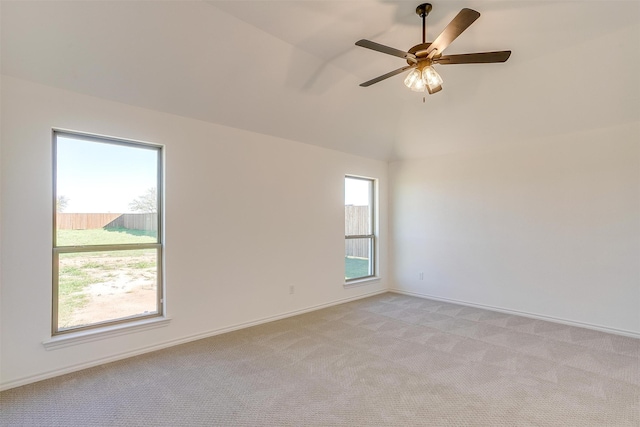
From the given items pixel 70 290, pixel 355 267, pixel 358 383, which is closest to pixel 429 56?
pixel 358 383

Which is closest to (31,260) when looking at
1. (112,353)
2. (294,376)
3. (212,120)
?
(112,353)

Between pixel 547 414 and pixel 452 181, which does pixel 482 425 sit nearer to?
pixel 547 414

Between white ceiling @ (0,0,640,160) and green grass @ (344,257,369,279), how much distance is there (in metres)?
2.19

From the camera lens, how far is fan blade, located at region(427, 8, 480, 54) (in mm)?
1908

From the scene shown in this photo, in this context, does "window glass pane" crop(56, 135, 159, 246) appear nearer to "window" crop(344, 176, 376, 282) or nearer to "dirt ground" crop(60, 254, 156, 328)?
"dirt ground" crop(60, 254, 156, 328)

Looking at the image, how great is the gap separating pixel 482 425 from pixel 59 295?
11.5ft

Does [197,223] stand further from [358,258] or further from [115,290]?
[358,258]

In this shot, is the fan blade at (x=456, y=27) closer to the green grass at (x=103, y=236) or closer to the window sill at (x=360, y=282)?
the green grass at (x=103, y=236)

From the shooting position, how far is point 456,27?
2051mm

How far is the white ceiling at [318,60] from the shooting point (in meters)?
2.52

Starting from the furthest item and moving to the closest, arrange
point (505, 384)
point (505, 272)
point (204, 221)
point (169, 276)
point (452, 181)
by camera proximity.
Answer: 1. point (452, 181)
2. point (505, 272)
3. point (204, 221)
4. point (169, 276)
5. point (505, 384)

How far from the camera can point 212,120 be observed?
11.8 feet

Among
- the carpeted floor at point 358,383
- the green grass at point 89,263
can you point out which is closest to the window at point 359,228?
the carpeted floor at point 358,383

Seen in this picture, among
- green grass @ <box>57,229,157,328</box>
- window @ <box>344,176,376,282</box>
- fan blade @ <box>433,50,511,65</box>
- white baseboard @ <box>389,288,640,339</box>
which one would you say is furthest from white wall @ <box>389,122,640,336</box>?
green grass @ <box>57,229,157,328</box>
